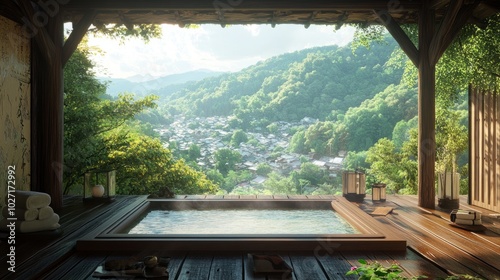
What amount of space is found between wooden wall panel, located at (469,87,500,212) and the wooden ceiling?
84cm

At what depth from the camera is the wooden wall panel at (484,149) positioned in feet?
15.9

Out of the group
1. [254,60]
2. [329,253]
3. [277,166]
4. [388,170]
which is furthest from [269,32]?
[329,253]

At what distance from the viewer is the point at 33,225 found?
3619mm

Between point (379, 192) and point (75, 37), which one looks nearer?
point (75, 37)

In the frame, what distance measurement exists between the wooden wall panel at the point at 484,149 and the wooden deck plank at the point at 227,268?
9.67 feet

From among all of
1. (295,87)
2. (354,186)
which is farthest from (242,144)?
(354,186)

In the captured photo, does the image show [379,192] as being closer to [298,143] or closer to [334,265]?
[334,265]

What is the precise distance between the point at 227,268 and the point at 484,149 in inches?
134

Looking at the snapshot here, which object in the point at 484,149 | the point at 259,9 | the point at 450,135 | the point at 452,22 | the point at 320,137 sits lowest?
the point at 484,149

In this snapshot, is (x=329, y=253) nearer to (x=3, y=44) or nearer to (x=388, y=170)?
(x=3, y=44)

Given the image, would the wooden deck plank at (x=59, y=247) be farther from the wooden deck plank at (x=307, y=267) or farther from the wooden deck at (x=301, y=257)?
the wooden deck plank at (x=307, y=267)

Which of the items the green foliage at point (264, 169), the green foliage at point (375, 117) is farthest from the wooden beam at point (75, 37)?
the green foliage at point (264, 169)

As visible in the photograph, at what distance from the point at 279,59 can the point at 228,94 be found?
2762mm

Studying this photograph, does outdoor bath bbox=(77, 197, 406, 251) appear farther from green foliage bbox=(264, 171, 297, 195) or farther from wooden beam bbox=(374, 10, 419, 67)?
green foliage bbox=(264, 171, 297, 195)
